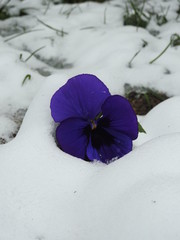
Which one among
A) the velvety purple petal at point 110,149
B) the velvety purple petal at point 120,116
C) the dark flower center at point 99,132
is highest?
the velvety purple petal at point 120,116

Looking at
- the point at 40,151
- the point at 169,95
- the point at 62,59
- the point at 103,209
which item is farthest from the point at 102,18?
the point at 103,209

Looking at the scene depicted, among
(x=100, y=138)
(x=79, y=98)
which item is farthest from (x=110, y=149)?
(x=79, y=98)

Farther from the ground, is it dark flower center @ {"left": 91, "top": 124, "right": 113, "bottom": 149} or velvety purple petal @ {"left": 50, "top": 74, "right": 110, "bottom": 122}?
velvety purple petal @ {"left": 50, "top": 74, "right": 110, "bottom": 122}

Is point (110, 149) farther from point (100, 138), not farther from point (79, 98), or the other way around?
point (79, 98)
